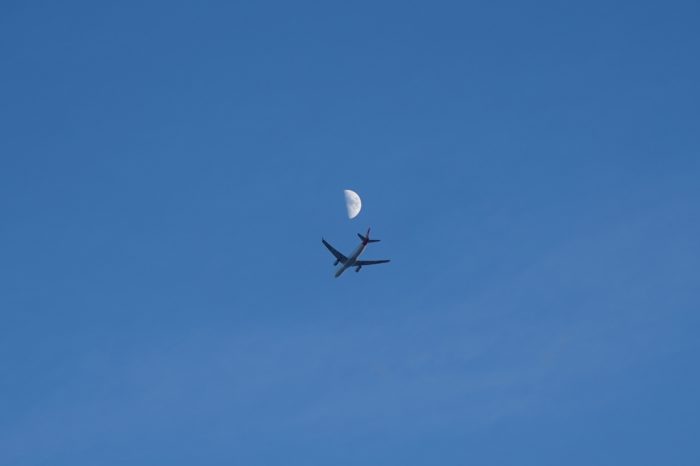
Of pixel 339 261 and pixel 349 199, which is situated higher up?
pixel 339 261

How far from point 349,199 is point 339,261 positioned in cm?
3865

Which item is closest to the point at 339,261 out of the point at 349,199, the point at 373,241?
the point at 373,241

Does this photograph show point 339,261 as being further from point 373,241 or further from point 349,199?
point 349,199

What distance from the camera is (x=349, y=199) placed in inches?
4857

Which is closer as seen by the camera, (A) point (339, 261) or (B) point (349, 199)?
(B) point (349, 199)

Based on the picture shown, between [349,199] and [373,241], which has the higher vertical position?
[373,241]

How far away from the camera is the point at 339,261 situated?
160375mm

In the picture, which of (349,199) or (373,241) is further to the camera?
(373,241)

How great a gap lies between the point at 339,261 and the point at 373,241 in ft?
30.6

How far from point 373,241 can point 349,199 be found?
108 ft

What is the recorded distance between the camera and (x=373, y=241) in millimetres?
155375
